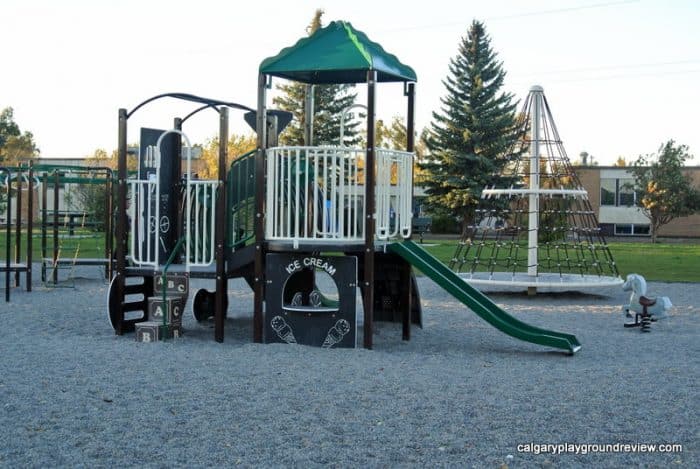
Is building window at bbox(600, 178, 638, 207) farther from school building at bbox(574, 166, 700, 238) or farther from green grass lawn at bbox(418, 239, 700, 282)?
green grass lawn at bbox(418, 239, 700, 282)

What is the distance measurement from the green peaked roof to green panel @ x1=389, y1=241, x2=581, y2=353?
6.78ft

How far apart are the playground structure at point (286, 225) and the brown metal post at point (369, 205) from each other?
1 cm

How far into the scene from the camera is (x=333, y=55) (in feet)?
31.0

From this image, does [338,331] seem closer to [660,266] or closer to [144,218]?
[144,218]

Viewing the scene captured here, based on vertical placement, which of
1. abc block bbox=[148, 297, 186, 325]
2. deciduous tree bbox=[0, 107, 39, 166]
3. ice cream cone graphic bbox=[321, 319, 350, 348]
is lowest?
ice cream cone graphic bbox=[321, 319, 350, 348]

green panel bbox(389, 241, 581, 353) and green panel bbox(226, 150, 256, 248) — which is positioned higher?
green panel bbox(226, 150, 256, 248)

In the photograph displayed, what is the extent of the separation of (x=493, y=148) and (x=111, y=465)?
44.0 metres

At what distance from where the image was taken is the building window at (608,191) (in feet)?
200

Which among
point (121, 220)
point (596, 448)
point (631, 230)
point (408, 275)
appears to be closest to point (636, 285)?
point (408, 275)

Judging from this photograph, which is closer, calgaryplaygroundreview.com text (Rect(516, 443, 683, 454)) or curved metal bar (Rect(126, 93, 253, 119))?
calgaryplaygroundreview.com text (Rect(516, 443, 683, 454))

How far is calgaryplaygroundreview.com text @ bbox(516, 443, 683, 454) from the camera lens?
5199 mm

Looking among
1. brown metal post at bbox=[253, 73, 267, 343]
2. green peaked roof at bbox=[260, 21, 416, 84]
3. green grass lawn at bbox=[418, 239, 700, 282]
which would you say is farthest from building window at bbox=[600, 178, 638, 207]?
brown metal post at bbox=[253, 73, 267, 343]

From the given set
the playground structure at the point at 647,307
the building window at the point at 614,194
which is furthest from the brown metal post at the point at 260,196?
the building window at the point at 614,194

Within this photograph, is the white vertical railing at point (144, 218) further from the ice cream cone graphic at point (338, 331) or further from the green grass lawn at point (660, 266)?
the green grass lawn at point (660, 266)
